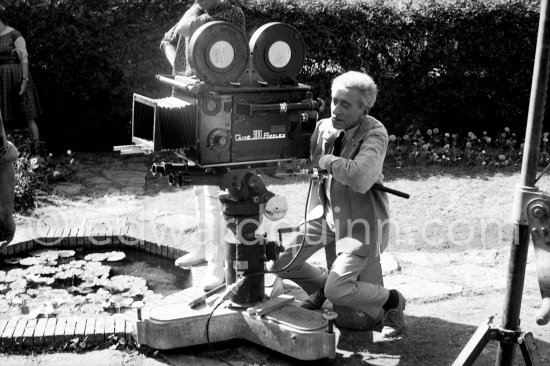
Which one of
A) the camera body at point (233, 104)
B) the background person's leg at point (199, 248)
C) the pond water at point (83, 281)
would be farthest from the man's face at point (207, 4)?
the pond water at point (83, 281)

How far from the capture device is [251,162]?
416 cm

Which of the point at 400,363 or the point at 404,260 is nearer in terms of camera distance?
the point at 400,363

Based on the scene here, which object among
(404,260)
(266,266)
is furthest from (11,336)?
(404,260)

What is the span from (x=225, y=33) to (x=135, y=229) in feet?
8.76

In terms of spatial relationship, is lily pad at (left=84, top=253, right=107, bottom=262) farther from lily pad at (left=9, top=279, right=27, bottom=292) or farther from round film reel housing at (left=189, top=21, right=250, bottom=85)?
round film reel housing at (left=189, top=21, right=250, bottom=85)

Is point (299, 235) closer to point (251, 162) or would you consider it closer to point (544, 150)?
point (251, 162)

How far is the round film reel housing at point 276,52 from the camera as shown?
4.04 m

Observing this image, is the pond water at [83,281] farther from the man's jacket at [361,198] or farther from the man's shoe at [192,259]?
the man's jacket at [361,198]

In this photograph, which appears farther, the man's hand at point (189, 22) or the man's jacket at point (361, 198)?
the man's hand at point (189, 22)

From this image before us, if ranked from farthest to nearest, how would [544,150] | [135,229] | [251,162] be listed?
[544,150], [135,229], [251,162]

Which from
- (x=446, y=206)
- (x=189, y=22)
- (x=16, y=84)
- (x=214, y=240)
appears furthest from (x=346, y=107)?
(x=16, y=84)

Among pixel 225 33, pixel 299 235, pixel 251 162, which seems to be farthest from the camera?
pixel 299 235

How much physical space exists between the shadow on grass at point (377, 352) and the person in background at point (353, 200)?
148mm

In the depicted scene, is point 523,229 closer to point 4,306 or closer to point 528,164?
point 528,164
